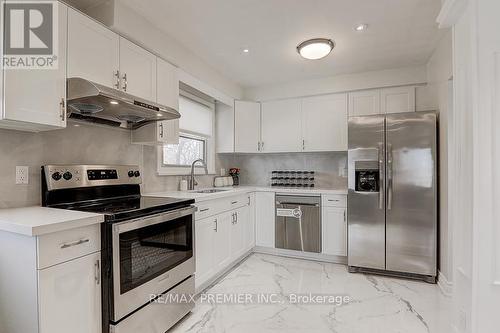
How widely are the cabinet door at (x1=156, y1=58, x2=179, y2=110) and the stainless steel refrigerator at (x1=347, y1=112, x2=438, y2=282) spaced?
6.67ft

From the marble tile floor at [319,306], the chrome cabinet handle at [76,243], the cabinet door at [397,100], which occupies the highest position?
the cabinet door at [397,100]

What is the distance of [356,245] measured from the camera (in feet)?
10.2

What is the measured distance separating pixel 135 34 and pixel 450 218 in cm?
337

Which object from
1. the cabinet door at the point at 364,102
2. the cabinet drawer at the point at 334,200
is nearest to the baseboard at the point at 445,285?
the cabinet drawer at the point at 334,200

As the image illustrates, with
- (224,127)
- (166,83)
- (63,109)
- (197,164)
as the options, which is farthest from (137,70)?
(224,127)

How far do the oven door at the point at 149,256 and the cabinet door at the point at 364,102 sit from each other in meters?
2.71

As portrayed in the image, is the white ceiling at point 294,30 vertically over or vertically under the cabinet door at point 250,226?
over

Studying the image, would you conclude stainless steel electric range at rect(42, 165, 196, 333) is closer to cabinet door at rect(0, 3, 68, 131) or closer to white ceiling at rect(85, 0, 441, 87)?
cabinet door at rect(0, 3, 68, 131)

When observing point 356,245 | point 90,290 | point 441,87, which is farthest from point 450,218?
point 90,290

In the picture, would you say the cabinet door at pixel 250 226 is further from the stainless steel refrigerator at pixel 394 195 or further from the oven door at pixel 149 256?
the oven door at pixel 149 256

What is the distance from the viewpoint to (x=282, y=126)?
13.4 ft

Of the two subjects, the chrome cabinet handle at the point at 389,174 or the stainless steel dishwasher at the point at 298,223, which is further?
the stainless steel dishwasher at the point at 298,223

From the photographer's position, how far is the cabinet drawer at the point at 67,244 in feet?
4.11

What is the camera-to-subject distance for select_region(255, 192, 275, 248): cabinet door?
3.74m
